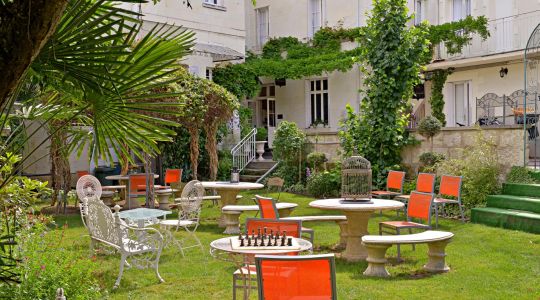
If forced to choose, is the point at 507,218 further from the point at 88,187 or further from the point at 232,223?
the point at 88,187

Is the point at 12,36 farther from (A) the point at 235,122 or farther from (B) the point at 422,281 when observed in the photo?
(A) the point at 235,122

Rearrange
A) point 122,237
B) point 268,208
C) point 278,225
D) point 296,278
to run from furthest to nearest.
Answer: point 268,208
point 122,237
point 278,225
point 296,278

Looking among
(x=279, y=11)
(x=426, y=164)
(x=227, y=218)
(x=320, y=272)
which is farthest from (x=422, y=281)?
(x=279, y=11)

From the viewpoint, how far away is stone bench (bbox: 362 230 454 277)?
310 inches

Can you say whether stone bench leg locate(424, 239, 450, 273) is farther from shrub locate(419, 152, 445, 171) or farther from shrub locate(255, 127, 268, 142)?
shrub locate(255, 127, 268, 142)

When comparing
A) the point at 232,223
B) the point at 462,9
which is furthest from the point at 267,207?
the point at 462,9

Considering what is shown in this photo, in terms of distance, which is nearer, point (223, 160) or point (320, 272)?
point (320, 272)

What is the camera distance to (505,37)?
1980 centimetres

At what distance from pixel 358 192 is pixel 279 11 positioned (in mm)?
17078

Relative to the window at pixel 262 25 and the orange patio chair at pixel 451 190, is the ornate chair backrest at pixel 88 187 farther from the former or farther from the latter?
the window at pixel 262 25

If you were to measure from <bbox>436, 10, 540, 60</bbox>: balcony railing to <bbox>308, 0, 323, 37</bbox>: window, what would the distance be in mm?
6026

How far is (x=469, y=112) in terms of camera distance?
70.9 ft

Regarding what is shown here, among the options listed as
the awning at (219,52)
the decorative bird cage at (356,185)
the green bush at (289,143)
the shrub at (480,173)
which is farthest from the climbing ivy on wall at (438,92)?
the decorative bird cage at (356,185)

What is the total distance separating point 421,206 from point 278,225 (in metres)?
3.59
